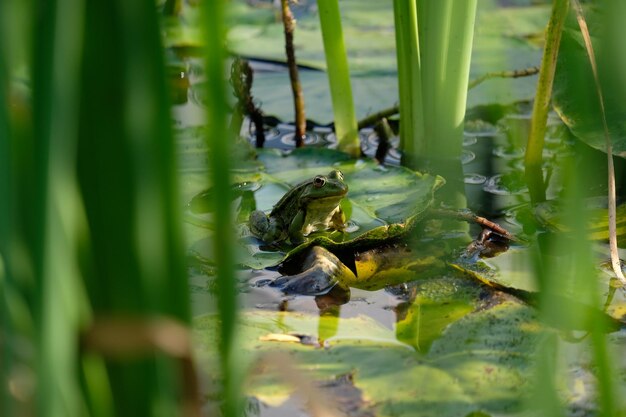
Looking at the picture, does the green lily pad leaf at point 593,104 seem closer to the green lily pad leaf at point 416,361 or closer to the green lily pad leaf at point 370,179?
the green lily pad leaf at point 370,179

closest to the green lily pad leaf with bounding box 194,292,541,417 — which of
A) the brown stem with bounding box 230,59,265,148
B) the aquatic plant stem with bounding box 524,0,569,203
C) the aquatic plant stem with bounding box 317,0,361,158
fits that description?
the aquatic plant stem with bounding box 524,0,569,203

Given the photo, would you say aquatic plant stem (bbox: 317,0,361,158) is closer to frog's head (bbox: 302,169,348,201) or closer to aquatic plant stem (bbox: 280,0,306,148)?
aquatic plant stem (bbox: 280,0,306,148)

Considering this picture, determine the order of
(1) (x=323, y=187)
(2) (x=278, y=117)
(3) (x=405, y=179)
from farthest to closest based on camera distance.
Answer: (2) (x=278, y=117)
(3) (x=405, y=179)
(1) (x=323, y=187)

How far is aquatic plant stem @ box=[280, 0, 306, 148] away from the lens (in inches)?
162

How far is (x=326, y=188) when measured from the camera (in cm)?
330

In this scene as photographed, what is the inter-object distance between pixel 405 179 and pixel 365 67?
176 centimetres

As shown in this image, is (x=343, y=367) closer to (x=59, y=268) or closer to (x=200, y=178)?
(x=59, y=268)

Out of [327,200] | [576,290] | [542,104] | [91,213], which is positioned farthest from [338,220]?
[91,213]

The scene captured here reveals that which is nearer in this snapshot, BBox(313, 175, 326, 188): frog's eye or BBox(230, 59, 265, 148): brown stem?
BBox(313, 175, 326, 188): frog's eye

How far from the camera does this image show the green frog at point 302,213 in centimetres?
331

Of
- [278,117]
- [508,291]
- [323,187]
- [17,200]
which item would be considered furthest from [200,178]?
[17,200]

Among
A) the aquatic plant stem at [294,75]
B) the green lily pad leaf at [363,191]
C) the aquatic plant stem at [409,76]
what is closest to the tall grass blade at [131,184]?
the green lily pad leaf at [363,191]

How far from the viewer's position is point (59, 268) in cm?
98

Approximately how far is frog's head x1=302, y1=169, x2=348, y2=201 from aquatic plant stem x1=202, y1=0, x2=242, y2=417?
85.5 inches
